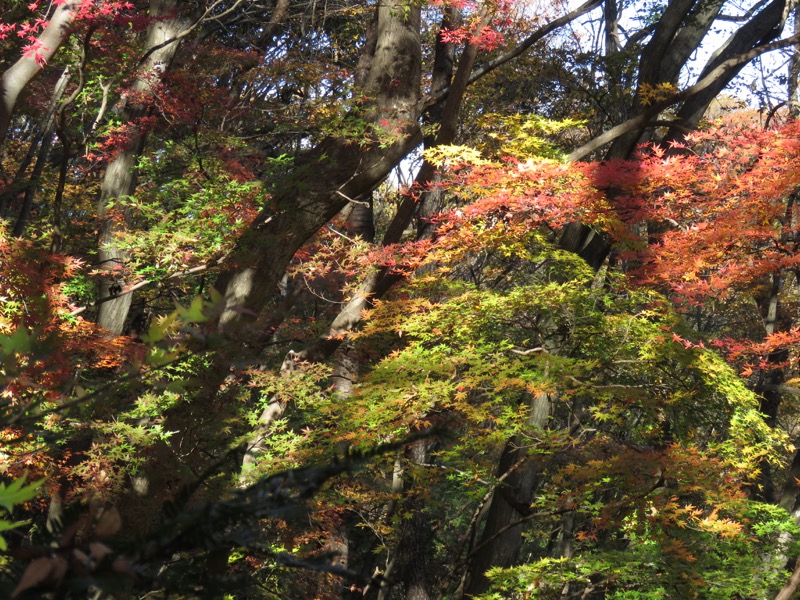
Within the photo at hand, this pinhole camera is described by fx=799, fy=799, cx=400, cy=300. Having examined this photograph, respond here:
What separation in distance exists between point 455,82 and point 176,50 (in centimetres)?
283

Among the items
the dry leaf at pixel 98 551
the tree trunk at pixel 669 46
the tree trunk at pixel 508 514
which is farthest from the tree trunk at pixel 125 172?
the dry leaf at pixel 98 551

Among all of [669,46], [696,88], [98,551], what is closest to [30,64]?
[98,551]

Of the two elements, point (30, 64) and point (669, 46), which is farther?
point (669, 46)

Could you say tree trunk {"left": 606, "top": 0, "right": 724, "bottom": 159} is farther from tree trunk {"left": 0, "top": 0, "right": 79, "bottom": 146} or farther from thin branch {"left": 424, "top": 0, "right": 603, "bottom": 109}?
tree trunk {"left": 0, "top": 0, "right": 79, "bottom": 146}

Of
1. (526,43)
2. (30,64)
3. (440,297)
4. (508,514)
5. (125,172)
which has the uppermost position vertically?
(526,43)

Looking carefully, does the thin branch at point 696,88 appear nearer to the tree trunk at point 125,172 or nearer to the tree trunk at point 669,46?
the tree trunk at point 669,46

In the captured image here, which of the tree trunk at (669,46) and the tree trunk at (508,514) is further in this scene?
the tree trunk at (669,46)

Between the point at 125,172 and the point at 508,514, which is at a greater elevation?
the point at 125,172

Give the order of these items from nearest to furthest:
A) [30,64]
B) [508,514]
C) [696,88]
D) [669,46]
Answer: [30,64], [508,514], [696,88], [669,46]

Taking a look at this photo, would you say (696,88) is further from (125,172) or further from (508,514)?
(125,172)

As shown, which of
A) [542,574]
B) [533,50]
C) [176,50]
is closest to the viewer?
[542,574]

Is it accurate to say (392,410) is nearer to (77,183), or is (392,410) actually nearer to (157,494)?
(157,494)

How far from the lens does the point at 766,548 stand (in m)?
7.39

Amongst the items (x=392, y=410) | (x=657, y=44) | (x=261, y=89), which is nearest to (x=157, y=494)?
(x=392, y=410)
